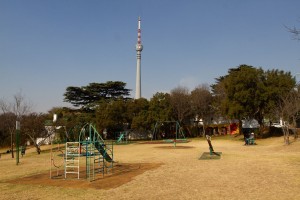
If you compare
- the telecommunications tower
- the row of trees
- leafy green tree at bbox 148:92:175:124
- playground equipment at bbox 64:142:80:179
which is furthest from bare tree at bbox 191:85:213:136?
playground equipment at bbox 64:142:80:179

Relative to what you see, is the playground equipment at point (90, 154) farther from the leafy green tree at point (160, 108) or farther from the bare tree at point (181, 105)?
the bare tree at point (181, 105)

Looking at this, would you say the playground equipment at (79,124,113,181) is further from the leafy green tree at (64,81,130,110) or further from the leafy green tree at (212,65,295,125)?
the leafy green tree at (64,81,130,110)

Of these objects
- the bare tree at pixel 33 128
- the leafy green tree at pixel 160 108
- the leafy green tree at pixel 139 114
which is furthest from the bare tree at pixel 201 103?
the bare tree at pixel 33 128

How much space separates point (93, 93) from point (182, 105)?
16.7 m

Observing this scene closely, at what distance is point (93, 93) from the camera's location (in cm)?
5788

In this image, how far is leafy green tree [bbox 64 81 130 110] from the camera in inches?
2272

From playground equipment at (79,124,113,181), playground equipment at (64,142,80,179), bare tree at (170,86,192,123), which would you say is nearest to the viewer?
playground equipment at (79,124,113,181)

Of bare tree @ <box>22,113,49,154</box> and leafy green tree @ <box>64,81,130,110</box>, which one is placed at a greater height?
leafy green tree @ <box>64,81,130,110</box>

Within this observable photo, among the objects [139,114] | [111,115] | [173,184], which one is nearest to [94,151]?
[173,184]

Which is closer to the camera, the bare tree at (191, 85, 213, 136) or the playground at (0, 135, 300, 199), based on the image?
the playground at (0, 135, 300, 199)

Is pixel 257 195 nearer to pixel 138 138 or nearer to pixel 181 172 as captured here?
pixel 181 172

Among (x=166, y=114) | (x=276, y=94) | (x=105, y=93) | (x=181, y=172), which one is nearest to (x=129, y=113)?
(x=166, y=114)

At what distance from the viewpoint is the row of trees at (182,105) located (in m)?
35.2

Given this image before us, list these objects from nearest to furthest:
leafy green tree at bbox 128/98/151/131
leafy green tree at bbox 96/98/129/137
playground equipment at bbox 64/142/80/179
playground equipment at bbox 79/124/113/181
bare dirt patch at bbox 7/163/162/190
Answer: bare dirt patch at bbox 7/163/162/190 → playground equipment at bbox 79/124/113/181 → playground equipment at bbox 64/142/80/179 → leafy green tree at bbox 96/98/129/137 → leafy green tree at bbox 128/98/151/131
